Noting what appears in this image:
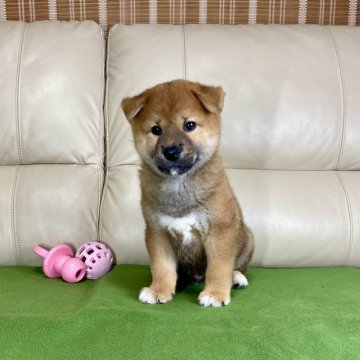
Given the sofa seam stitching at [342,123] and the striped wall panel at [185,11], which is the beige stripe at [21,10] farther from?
the sofa seam stitching at [342,123]

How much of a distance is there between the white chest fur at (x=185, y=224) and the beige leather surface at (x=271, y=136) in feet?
1.39

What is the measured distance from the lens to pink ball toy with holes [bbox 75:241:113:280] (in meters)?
1.74

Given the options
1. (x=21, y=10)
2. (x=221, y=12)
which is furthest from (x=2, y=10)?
(x=221, y=12)

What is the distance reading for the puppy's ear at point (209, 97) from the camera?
4.71 ft

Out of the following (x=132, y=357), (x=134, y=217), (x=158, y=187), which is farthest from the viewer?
(x=134, y=217)

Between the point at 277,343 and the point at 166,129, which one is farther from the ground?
the point at 166,129

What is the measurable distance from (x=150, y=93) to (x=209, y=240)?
45 cm

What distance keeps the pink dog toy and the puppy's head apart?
1.50 feet

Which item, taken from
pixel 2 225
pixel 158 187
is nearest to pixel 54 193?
pixel 2 225

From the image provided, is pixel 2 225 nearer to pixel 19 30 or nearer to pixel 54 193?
pixel 54 193

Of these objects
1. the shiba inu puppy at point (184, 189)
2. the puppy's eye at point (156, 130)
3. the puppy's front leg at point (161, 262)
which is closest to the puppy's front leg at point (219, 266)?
the shiba inu puppy at point (184, 189)

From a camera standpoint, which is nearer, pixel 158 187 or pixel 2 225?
pixel 158 187

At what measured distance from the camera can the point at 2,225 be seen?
192 centimetres

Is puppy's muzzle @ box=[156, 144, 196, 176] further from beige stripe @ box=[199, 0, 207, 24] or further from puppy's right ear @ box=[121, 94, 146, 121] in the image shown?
beige stripe @ box=[199, 0, 207, 24]
